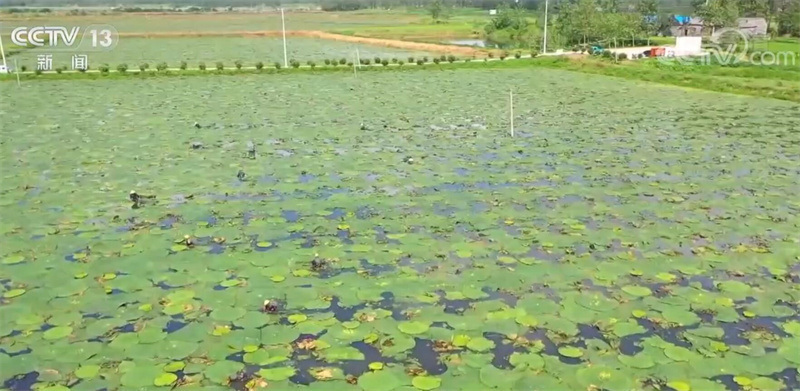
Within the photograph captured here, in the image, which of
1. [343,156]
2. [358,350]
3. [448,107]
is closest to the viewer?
[358,350]

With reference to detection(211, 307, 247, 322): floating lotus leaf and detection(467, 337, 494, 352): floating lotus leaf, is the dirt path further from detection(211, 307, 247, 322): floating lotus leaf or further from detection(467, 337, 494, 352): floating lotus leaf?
detection(467, 337, 494, 352): floating lotus leaf

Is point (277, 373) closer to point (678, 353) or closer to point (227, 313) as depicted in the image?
point (227, 313)

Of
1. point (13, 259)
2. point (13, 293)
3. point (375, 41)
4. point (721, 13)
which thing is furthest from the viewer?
point (375, 41)

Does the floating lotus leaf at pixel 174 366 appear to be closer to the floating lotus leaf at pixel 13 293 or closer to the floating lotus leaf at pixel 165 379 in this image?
the floating lotus leaf at pixel 165 379

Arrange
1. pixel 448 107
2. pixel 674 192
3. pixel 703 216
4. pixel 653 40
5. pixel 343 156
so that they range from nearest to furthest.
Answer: pixel 703 216, pixel 674 192, pixel 343 156, pixel 448 107, pixel 653 40

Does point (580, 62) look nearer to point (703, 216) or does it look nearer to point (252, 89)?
point (252, 89)

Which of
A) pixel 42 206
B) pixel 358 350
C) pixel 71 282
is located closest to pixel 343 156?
pixel 42 206
